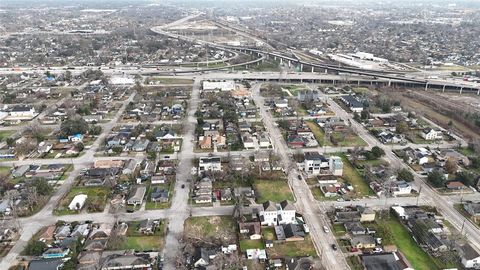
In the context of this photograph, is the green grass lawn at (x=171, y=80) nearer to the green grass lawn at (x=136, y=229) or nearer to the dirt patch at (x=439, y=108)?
the dirt patch at (x=439, y=108)

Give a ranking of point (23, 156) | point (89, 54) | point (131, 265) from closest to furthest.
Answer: point (131, 265), point (23, 156), point (89, 54)

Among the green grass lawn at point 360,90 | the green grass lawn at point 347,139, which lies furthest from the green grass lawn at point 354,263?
the green grass lawn at point 360,90

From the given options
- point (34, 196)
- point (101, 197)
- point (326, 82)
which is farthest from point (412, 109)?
point (34, 196)

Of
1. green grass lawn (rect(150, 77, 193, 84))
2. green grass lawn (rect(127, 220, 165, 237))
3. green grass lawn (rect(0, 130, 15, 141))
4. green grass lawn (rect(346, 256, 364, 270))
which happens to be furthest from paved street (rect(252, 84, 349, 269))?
green grass lawn (rect(0, 130, 15, 141))

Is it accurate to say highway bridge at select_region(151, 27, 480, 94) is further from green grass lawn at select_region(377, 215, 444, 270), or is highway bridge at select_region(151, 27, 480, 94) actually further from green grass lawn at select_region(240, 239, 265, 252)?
green grass lawn at select_region(240, 239, 265, 252)

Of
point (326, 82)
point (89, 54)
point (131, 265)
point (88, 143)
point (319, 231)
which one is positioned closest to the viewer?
point (131, 265)

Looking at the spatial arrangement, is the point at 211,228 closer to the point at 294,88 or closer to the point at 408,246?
the point at 408,246

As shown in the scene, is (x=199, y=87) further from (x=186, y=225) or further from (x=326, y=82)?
(x=186, y=225)

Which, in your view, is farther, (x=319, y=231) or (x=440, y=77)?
(x=440, y=77)
